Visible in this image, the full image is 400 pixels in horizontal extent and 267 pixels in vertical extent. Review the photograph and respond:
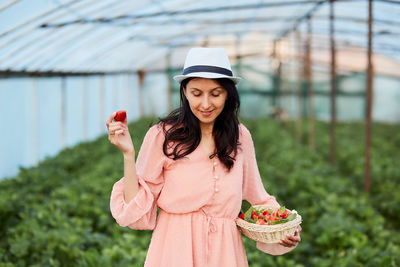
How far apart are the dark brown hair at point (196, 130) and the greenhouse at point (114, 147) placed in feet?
6.61

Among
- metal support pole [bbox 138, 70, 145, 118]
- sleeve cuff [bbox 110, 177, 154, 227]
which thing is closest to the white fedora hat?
sleeve cuff [bbox 110, 177, 154, 227]

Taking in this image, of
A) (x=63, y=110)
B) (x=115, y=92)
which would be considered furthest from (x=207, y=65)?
(x=115, y=92)

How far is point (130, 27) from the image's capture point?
10984mm

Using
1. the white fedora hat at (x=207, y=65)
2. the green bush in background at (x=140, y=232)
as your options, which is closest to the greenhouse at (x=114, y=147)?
the green bush in background at (x=140, y=232)

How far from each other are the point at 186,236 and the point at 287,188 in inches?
190

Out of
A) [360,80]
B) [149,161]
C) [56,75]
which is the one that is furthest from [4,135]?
[360,80]

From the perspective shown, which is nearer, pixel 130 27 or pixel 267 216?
pixel 267 216

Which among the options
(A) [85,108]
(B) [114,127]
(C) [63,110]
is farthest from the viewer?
(A) [85,108]

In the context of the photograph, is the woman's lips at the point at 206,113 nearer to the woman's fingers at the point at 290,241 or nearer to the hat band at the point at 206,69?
the hat band at the point at 206,69

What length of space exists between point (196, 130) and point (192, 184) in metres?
0.24

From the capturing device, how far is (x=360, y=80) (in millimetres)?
22469

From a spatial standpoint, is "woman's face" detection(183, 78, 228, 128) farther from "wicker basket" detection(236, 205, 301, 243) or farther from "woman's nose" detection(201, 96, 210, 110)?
"wicker basket" detection(236, 205, 301, 243)

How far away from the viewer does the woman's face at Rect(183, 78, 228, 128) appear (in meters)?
2.09

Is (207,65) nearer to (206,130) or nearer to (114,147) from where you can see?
(206,130)
